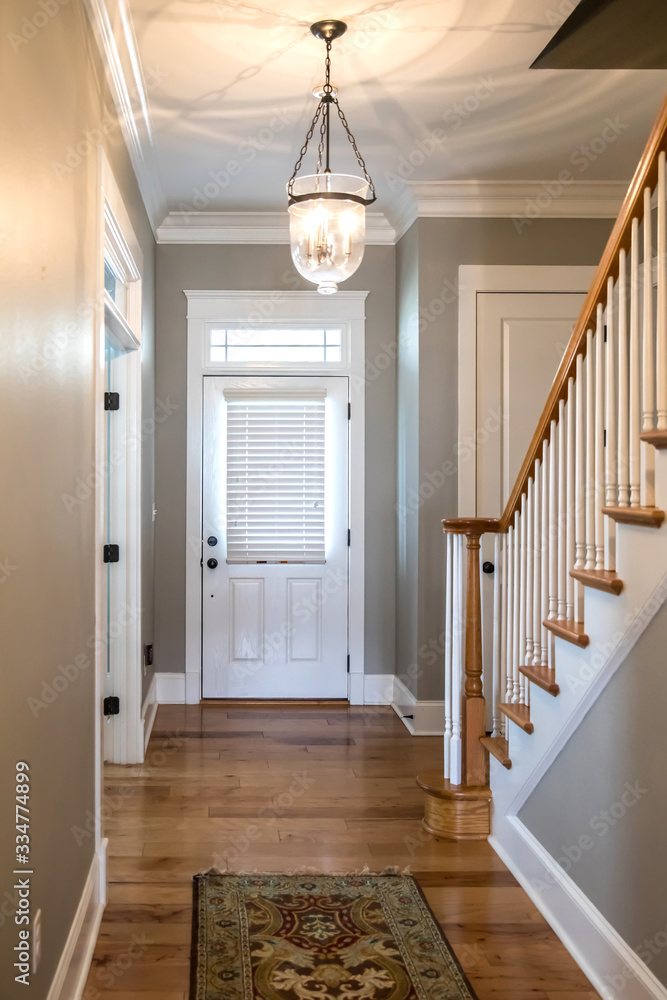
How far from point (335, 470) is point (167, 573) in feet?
4.13

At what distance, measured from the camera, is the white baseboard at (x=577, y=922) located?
2188 mm

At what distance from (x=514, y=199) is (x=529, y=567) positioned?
2660 mm

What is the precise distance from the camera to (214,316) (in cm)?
543

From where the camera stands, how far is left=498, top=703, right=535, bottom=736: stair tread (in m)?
2.95

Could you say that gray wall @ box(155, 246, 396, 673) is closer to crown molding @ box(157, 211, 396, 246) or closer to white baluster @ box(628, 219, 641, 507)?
crown molding @ box(157, 211, 396, 246)

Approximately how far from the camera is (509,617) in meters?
3.29

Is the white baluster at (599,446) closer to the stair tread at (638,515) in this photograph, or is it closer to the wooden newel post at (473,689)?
the stair tread at (638,515)

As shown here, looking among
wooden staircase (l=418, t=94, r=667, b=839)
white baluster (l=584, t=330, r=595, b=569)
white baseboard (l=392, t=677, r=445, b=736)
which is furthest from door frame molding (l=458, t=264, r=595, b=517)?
white baluster (l=584, t=330, r=595, b=569)

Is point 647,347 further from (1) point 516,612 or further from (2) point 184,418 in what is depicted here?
(2) point 184,418

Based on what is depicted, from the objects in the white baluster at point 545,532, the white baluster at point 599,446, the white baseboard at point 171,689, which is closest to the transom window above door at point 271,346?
the white baseboard at point 171,689

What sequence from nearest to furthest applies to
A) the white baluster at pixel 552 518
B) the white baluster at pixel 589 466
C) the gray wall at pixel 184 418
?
the white baluster at pixel 589 466
the white baluster at pixel 552 518
the gray wall at pixel 184 418

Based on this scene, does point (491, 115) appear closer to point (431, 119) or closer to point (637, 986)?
point (431, 119)

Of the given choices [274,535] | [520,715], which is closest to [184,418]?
[274,535]

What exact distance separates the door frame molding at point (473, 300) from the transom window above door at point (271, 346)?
914 mm
